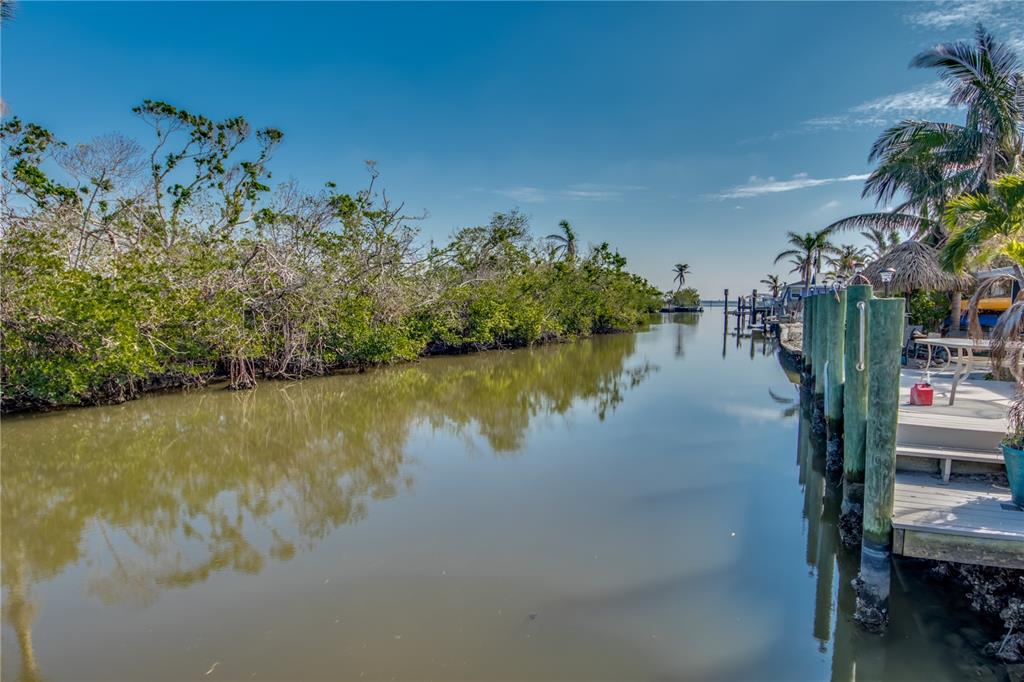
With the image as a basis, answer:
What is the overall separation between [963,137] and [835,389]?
10264 millimetres

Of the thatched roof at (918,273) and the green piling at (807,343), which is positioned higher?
the thatched roof at (918,273)

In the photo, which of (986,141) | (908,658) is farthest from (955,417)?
(986,141)

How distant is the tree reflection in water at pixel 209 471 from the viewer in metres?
5.34

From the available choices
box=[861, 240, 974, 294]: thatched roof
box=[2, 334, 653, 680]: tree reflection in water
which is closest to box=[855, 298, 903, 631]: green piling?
box=[2, 334, 653, 680]: tree reflection in water

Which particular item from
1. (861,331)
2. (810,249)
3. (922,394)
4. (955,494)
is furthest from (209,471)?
(810,249)

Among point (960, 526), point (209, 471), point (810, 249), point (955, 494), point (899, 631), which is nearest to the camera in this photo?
point (960, 526)

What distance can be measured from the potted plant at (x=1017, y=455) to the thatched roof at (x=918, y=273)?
9202 millimetres

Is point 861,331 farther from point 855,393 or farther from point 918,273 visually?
point 918,273

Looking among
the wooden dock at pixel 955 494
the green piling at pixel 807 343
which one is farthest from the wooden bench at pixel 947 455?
the green piling at pixel 807 343

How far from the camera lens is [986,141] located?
13.0 metres

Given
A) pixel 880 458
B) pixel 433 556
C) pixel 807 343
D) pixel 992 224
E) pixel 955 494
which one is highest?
pixel 992 224

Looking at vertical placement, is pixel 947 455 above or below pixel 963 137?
below

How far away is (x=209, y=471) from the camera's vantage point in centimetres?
802

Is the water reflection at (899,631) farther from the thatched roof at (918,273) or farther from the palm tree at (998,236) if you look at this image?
the thatched roof at (918,273)
